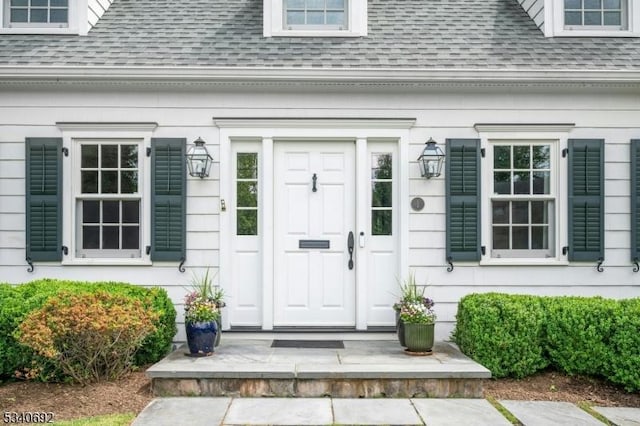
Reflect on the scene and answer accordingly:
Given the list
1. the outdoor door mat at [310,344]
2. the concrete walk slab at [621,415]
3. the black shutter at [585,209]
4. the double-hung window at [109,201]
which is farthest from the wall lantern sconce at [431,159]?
the double-hung window at [109,201]

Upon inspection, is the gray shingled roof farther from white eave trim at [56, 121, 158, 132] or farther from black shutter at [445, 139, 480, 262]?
black shutter at [445, 139, 480, 262]

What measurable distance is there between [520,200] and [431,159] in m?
1.12

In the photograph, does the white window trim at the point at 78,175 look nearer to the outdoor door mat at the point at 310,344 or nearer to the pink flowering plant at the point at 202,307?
the pink flowering plant at the point at 202,307

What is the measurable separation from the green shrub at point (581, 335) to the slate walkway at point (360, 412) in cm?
52

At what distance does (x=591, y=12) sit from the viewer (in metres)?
6.60

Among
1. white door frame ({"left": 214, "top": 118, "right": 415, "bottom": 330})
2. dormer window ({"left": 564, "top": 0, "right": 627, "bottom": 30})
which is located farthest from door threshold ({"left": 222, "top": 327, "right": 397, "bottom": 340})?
dormer window ({"left": 564, "top": 0, "right": 627, "bottom": 30})

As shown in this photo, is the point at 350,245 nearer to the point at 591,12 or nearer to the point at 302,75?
the point at 302,75

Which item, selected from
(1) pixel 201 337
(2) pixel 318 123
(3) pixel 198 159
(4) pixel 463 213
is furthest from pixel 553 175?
(1) pixel 201 337

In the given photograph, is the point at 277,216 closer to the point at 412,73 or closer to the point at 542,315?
the point at 412,73

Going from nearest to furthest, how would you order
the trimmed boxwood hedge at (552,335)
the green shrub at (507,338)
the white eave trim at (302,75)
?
the trimmed boxwood hedge at (552,335), the green shrub at (507,338), the white eave trim at (302,75)

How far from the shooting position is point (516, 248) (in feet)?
19.9

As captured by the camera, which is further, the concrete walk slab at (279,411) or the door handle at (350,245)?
the door handle at (350,245)

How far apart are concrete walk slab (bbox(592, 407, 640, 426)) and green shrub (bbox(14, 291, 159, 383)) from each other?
3769 millimetres

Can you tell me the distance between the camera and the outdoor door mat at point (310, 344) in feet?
18.0
